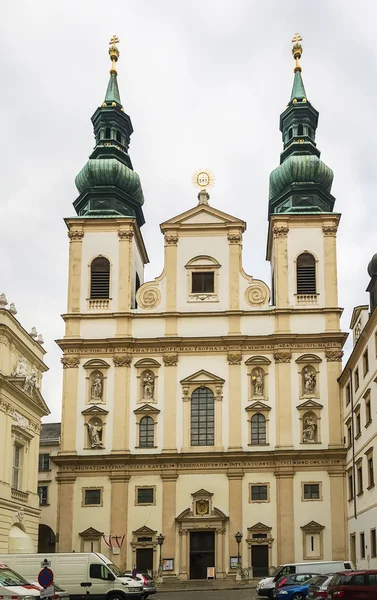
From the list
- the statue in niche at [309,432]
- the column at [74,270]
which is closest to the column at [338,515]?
the statue in niche at [309,432]

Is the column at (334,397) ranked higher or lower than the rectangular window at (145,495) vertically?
higher

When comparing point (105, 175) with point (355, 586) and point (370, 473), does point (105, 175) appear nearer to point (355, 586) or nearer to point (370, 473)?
point (370, 473)

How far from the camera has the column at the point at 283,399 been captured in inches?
1970

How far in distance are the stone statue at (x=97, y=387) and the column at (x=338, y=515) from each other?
1325 cm

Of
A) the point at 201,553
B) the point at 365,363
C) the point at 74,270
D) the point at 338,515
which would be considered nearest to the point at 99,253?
the point at 74,270

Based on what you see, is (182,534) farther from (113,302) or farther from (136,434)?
(113,302)

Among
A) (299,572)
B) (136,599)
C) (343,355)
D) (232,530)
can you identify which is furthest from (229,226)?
(136,599)

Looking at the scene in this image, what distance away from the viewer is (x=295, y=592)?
106 ft

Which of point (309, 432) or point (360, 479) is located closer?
point (360, 479)

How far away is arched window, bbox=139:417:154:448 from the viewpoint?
5065 centimetres

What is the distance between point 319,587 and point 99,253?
29.8m

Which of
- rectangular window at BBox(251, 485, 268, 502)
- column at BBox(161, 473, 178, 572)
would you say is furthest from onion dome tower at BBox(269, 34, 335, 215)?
column at BBox(161, 473, 178, 572)

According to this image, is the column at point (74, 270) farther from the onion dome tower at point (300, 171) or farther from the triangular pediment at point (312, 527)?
the triangular pediment at point (312, 527)

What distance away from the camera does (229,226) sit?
53719 mm
